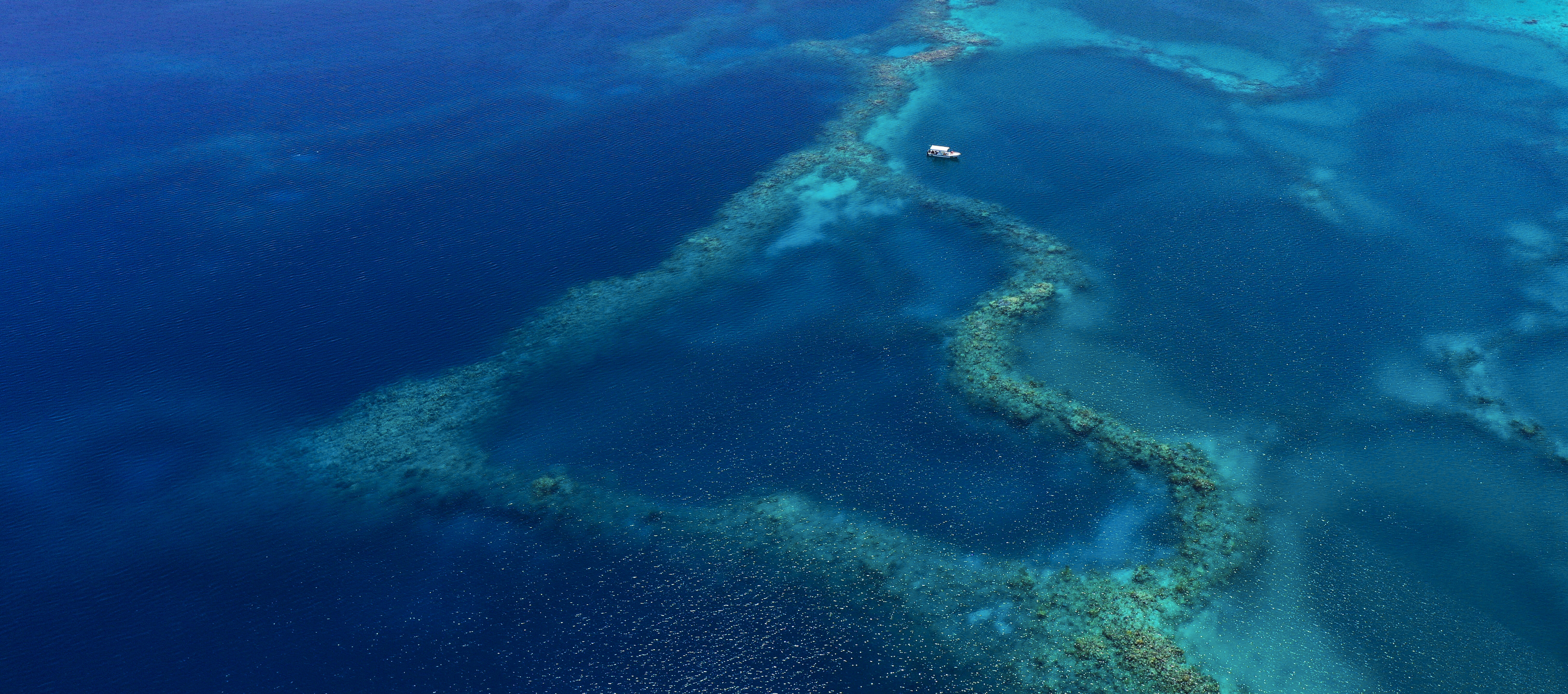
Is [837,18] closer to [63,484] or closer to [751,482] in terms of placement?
[751,482]

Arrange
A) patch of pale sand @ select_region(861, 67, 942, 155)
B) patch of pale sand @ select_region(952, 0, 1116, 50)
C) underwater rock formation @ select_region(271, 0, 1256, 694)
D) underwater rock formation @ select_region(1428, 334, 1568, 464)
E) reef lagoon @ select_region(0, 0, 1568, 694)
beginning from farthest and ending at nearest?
patch of pale sand @ select_region(952, 0, 1116, 50), patch of pale sand @ select_region(861, 67, 942, 155), underwater rock formation @ select_region(1428, 334, 1568, 464), reef lagoon @ select_region(0, 0, 1568, 694), underwater rock formation @ select_region(271, 0, 1256, 694)

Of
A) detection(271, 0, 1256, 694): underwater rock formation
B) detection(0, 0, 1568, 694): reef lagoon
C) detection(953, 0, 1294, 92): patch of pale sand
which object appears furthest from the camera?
detection(953, 0, 1294, 92): patch of pale sand

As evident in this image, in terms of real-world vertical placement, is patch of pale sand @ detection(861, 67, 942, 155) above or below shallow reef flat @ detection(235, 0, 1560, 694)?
above

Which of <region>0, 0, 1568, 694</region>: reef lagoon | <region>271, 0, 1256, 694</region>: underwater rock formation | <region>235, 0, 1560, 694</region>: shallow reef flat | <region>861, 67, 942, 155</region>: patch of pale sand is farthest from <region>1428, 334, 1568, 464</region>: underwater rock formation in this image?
<region>861, 67, 942, 155</region>: patch of pale sand

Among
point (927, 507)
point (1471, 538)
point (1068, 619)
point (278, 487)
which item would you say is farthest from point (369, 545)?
point (1471, 538)

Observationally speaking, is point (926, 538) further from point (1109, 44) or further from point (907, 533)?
point (1109, 44)

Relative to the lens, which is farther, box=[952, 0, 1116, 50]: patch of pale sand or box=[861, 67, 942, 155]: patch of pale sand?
box=[952, 0, 1116, 50]: patch of pale sand

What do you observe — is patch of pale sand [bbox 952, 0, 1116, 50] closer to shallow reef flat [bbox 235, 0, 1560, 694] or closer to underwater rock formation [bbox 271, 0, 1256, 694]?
shallow reef flat [bbox 235, 0, 1560, 694]

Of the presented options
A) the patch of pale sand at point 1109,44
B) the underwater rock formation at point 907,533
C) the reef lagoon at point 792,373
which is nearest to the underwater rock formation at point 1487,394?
the reef lagoon at point 792,373
